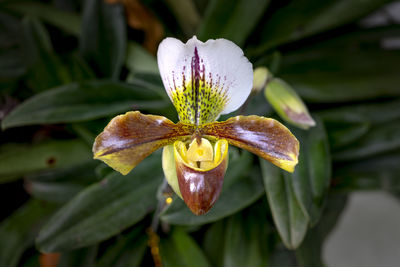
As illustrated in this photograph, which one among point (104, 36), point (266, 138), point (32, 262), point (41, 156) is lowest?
point (32, 262)

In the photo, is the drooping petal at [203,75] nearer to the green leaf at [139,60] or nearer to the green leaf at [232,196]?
the green leaf at [232,196]

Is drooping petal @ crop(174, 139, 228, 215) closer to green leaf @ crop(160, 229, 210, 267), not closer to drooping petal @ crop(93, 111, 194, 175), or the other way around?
drooping petal @ crop(93, 111, 194, 175)

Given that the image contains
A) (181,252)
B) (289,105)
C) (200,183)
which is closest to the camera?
(200,183)

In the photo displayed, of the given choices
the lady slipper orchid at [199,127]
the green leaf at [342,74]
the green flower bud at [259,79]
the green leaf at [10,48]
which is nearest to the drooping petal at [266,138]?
the lady slipper orchid at [199,127]

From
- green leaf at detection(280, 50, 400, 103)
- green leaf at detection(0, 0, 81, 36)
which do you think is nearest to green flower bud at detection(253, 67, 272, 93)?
green leaf at detection(280, 50, 400, 103)

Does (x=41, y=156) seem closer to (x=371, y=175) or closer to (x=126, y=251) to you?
(x=126, y=251)

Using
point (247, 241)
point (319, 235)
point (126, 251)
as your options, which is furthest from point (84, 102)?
point (319, 235)
